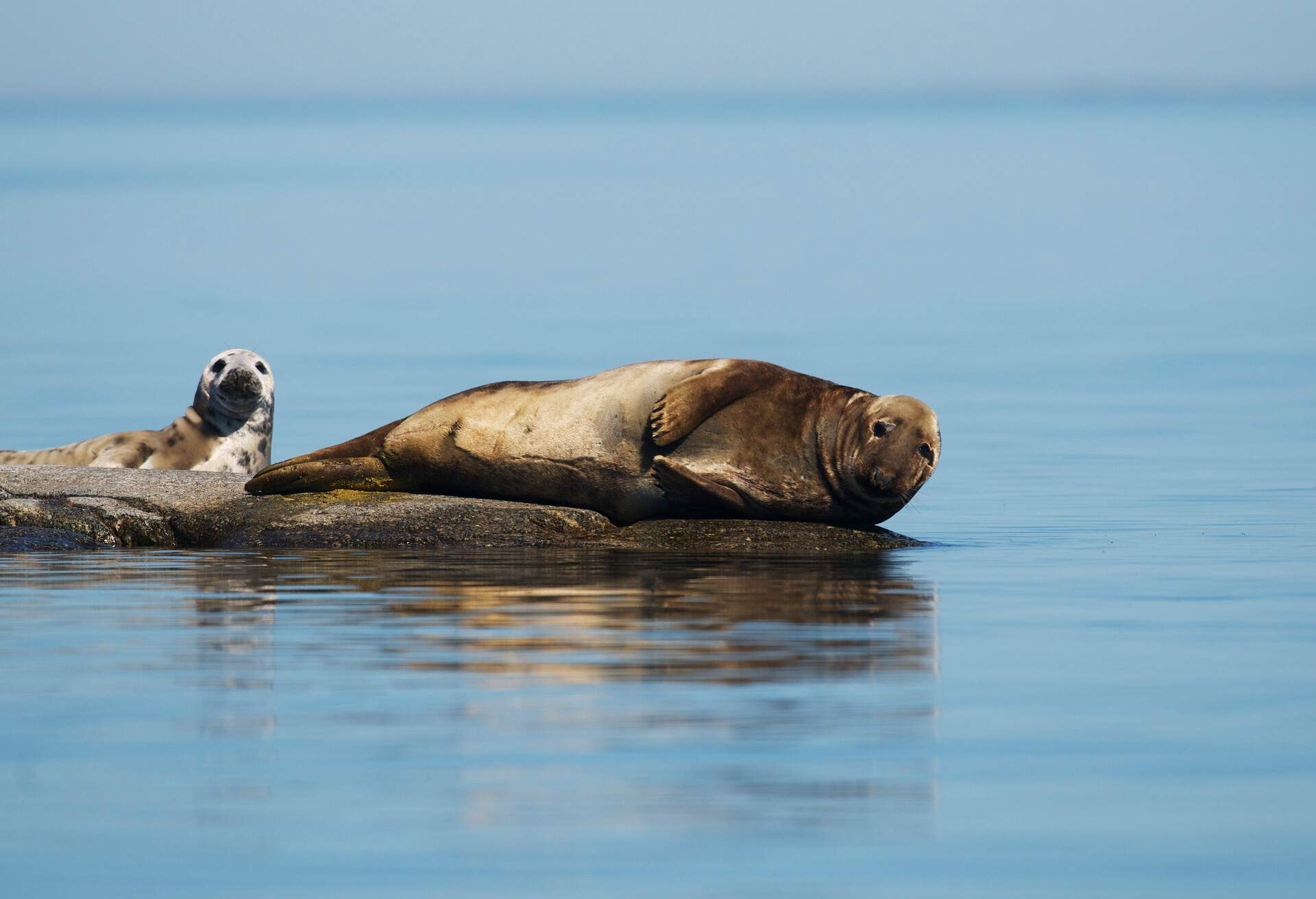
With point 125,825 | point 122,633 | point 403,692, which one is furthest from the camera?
point 122,633

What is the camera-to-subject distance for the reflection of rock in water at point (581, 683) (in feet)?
15.3

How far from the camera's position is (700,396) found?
10883 mm

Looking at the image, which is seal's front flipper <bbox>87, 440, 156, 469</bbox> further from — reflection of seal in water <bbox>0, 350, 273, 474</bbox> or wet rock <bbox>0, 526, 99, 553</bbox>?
wet rock <bbox>0, 526, 99, 553</bbox>

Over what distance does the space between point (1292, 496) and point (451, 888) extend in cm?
1186

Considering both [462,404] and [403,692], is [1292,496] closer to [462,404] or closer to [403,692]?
[462,404]

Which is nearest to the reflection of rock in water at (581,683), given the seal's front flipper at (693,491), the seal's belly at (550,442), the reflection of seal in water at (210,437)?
the seal's front flipper at (693,491)

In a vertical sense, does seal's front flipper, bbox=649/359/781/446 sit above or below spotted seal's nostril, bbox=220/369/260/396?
below

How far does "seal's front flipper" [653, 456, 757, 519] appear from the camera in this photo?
10.9 m

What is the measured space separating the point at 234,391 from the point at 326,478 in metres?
3.25

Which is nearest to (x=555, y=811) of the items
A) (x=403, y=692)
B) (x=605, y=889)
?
(x=605, y=889)

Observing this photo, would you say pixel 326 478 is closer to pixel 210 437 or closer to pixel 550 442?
pixel 550 442

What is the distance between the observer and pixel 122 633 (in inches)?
289

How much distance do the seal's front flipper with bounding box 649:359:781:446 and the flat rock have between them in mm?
634

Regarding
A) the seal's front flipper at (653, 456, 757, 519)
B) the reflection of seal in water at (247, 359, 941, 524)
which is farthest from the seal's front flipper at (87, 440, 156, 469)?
the seal's front flipper at (653, 456, 757, 519)
